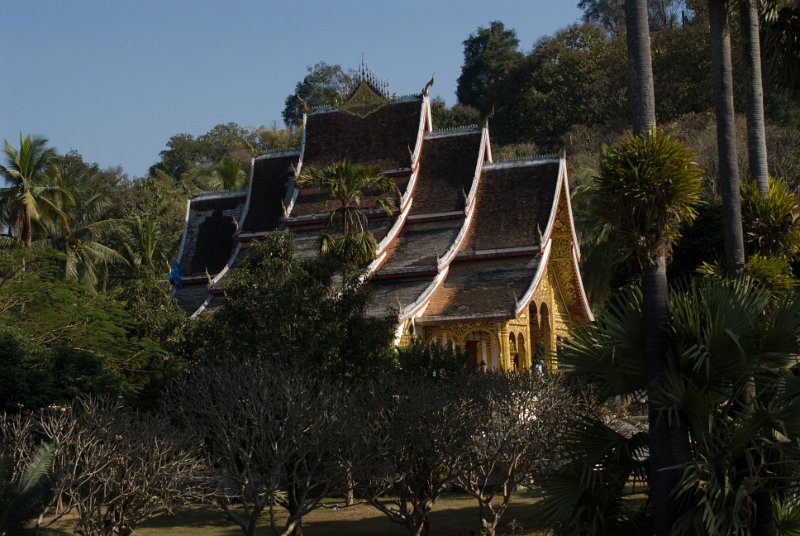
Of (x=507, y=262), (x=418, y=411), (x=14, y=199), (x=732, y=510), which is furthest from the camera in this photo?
(x=14, y=199)

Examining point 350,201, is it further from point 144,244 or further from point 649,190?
point 649,190

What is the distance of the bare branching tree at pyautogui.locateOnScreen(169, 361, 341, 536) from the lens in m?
13.7

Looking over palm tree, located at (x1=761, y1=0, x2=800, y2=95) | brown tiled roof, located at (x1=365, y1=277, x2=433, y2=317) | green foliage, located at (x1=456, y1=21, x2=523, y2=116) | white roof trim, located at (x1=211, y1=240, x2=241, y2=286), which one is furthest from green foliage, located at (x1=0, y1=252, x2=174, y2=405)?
green foliage, located at (x1=456, y1=21, x2=523, y2=116)

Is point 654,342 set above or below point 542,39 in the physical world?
below

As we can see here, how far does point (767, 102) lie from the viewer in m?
48.2

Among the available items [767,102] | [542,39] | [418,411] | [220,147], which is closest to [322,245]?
[418,411]

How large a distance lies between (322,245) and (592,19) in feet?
184

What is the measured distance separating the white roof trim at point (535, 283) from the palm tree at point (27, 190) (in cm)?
1432

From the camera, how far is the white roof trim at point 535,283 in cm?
2633

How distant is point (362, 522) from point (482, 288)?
9.12 metres

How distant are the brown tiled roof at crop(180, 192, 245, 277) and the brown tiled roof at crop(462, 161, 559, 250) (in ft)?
20.8

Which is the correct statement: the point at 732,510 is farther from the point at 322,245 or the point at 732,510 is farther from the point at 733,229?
the point at 322,245

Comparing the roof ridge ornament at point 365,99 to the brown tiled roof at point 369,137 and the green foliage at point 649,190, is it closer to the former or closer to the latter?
the brown tiled roof at point 369,137

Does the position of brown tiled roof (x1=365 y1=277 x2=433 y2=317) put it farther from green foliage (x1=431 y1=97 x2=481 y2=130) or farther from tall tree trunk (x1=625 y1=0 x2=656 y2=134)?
green foliage (x1=431 y1=97 x2=481 y2=130)
